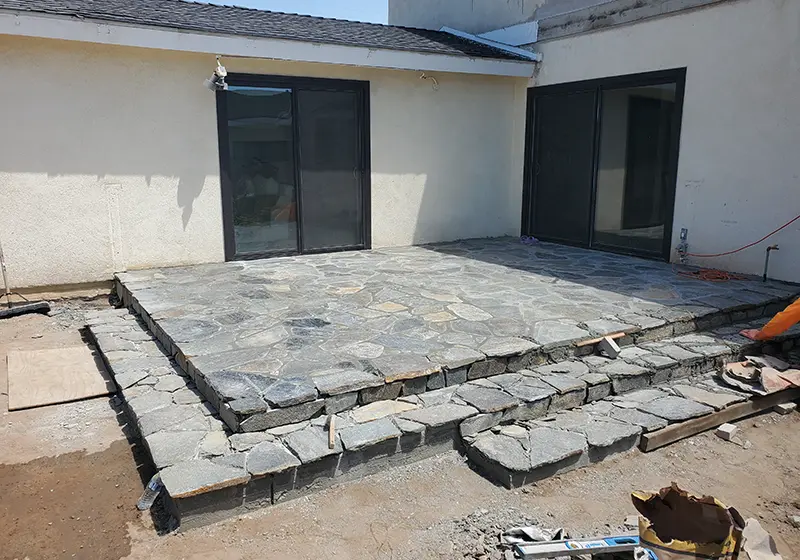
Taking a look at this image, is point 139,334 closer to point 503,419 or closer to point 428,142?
point 503,419

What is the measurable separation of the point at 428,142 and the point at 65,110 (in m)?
4.71

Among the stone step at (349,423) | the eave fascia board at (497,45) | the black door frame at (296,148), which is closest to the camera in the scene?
the stone step at (349,423)

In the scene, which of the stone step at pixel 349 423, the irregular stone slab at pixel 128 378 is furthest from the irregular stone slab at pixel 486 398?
the irregular stone slab at pixel 128 378

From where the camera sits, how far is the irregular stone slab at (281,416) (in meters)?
3.43

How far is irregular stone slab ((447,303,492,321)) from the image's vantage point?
511 cm

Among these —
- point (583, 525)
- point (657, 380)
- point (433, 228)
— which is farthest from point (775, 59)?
point (583, 525)

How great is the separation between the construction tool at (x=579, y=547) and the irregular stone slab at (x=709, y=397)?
1.97 meters

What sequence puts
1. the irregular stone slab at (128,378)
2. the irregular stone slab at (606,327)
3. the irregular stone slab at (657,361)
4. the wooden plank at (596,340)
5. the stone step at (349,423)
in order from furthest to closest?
the irregular stone slab at (606,327) < the wooden plank at (596,340) < the irregular stone slab at (657,361) < the irregular stone slab at (128,378) < the stone step at (349,423)

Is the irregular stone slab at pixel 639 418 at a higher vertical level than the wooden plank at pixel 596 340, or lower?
lower

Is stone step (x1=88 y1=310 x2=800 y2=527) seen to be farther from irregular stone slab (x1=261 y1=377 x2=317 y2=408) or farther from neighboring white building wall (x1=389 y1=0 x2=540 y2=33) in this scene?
neighboring white building wall (x1=389 y1=0 x2=540 y2=33)

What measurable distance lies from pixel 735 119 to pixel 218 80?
19.6ft

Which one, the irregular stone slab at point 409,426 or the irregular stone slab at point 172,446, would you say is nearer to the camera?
the irregular stone slab at point 172,446

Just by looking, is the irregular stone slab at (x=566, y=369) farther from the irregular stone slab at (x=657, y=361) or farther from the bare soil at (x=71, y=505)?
the bare soil at (x=71, y=505)

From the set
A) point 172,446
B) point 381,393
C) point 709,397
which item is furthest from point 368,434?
point 709,397
